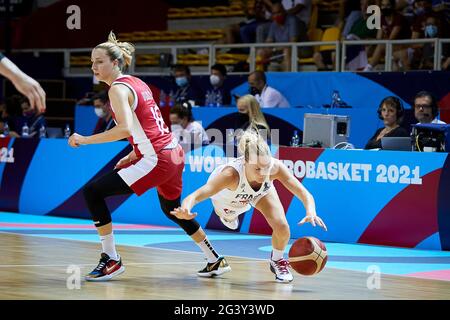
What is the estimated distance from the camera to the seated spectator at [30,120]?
17.1 metres

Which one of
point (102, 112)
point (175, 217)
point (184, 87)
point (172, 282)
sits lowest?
point (172, 282)

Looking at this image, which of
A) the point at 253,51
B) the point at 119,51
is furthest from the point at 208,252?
the point at 253,51

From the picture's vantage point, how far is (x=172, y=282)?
841cm

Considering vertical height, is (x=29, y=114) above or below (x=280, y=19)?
below

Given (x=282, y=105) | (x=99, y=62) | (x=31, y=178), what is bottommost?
(x=31, y=178)

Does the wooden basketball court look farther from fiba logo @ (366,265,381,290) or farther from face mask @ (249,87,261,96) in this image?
face mask @ (249,87,261,96)

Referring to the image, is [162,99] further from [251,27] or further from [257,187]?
[257,187]

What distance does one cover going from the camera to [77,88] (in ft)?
72.3

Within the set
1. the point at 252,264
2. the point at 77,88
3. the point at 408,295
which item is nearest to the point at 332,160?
the point at 252,264

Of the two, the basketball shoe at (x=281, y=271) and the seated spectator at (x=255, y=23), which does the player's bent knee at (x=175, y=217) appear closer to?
the basketball shoe at (x=281, y=271)

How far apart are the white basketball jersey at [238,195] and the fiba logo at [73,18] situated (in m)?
14.5

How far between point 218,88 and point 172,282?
8.88 meters

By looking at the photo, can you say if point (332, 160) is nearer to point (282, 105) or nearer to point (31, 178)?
point (282, 105)

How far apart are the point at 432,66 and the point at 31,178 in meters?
6.60
